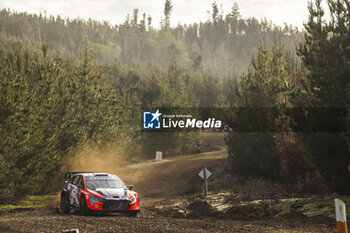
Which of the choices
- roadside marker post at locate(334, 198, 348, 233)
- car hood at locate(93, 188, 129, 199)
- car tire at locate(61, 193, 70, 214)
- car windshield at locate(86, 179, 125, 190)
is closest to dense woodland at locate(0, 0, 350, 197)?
car tire at locate(61, 193, 70, 214)

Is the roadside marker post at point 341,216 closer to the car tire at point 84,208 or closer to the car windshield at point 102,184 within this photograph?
the car tire at point 84,208

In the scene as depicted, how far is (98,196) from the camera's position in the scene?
15945 millimetres

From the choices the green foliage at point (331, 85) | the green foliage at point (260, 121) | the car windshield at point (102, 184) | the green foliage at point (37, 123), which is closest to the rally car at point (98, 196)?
the car windshield at point (102, 184)

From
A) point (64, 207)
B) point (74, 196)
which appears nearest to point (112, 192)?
point (74, 196)

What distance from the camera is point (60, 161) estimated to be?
28984mm

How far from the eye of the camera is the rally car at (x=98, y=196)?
15.9 m

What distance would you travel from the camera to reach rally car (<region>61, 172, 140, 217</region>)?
1593 centimetres

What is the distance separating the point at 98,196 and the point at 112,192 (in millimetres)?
616

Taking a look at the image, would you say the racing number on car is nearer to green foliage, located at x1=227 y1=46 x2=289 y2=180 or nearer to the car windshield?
the car windshield

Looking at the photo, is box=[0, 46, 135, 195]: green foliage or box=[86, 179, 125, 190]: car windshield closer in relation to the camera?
box=[86, 179, 125, 190]: car windshield

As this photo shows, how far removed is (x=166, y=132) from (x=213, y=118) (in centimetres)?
2511

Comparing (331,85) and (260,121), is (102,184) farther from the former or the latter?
(260,121)

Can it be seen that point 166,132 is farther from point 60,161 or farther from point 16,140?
point 16,140

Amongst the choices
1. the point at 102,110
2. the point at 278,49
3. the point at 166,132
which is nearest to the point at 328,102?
the point at 278,49
